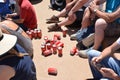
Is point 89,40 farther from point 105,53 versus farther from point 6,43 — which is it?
point 6,43

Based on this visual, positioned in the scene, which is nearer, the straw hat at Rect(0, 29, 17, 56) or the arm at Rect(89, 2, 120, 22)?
the straw hat at Rect(0, 29, 17, 56)

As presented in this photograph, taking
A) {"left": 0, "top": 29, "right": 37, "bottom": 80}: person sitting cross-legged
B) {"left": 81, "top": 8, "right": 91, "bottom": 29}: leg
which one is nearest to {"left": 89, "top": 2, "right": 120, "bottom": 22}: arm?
{"left": 81, "top": 8, "right": 91, "bottom": 29}: leg

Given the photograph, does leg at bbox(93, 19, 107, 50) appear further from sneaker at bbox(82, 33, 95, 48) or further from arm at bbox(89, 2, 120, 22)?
sneaker at bbox(82, 33, 95, 48)

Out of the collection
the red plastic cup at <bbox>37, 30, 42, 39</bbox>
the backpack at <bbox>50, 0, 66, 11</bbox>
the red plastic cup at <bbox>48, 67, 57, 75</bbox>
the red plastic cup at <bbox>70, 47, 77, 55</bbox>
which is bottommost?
the red plastic cup at <bbox>48, 67, 57, 75</bbox>

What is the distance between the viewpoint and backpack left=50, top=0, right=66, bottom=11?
7.43 metres

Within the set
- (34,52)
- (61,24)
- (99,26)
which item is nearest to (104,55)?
(99,26)

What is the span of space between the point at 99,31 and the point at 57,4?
229 centimetres

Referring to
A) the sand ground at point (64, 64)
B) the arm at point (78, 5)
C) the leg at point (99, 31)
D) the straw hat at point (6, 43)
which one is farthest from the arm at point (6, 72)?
the arm at point (78, 5)

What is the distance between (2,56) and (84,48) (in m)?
2.29

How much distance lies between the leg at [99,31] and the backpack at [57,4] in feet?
6.97

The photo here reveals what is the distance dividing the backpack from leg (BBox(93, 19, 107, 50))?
2.12m

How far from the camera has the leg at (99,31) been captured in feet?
17.6

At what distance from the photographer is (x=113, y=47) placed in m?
4.62

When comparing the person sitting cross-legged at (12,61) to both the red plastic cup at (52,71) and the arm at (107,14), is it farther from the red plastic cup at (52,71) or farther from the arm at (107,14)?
the arm at (107,14)
